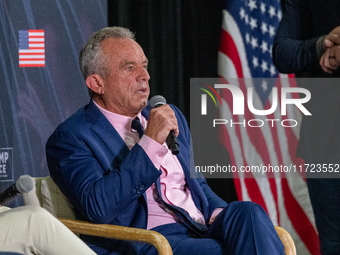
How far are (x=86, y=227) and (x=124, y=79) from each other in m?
0.62

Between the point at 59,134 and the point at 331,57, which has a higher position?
the point at 331,57

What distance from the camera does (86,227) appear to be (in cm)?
139

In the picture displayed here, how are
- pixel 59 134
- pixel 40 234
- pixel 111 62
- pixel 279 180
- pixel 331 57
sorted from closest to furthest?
pixel 40 234, pixel 59 134, pixel 111 62, pixel 331 57, pixel 279 180

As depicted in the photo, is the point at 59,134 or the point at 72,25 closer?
the point at 59,134

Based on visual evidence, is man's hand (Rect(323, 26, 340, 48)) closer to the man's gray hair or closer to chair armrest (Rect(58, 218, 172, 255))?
the man's gray hair

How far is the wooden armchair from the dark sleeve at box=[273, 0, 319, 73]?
113 cm

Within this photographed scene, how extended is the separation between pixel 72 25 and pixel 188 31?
34.1 inches

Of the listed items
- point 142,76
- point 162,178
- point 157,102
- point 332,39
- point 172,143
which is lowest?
point 162,178

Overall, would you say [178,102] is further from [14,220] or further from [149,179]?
[14,220]

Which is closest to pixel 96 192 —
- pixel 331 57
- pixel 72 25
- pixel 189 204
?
pixel 189 204

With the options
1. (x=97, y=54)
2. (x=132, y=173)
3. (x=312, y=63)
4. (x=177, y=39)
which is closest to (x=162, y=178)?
(x=132, y=173)

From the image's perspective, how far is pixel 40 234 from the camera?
1131 millimetres

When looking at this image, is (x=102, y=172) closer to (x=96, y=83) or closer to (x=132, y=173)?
(x=132, y=173)

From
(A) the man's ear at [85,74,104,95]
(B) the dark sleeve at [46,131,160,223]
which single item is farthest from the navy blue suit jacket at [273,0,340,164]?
(B) the dark sleeve at [46,131,160,223]
